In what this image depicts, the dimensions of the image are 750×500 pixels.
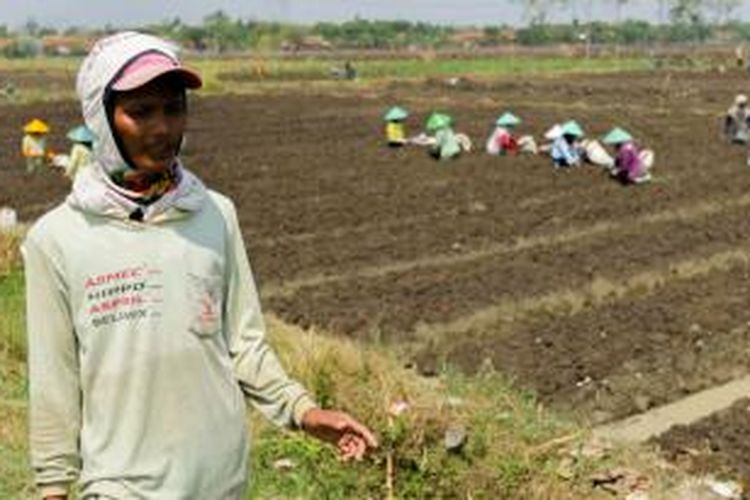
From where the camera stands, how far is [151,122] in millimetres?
2309

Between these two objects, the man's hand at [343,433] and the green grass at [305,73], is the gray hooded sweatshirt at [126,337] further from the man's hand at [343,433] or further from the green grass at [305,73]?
the green grass at [305,73]

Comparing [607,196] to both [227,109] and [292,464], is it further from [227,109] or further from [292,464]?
[227,109]

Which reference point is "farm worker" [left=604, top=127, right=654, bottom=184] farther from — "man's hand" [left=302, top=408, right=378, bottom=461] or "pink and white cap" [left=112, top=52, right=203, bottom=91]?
"pink and white cap" [left=112, top=52, right=203, bottom=91]

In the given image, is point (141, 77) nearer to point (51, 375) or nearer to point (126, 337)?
point (126, 337)

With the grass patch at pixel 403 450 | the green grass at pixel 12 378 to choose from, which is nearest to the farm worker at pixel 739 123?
the green grass at pixel 12 378

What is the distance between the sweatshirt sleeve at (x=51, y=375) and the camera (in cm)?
235

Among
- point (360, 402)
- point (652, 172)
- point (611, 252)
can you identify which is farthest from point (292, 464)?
point (652, 172)

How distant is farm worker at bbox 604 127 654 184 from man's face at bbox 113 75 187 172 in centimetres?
1262

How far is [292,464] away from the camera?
16.9 feet

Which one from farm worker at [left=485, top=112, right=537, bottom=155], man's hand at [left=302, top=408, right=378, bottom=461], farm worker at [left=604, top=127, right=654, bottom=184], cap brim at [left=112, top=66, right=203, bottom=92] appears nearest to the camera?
cap brim at [left=112, top=66, right=203, bottom=92]

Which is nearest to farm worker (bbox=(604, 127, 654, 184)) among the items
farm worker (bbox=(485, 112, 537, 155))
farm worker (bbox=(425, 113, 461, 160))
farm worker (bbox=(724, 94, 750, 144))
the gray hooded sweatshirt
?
farm worker (bbox=(485, 112, 537, 155))

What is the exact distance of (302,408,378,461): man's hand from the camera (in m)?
2.46

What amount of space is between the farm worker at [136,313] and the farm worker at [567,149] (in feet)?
44.6

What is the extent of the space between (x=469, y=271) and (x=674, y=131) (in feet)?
38.5
